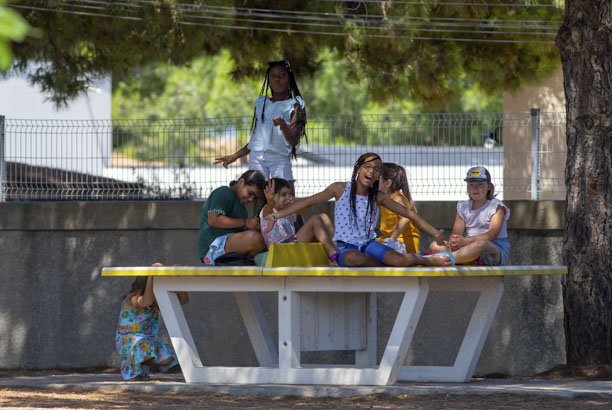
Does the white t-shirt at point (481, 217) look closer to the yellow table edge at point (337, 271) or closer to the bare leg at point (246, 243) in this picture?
the yellow table edge at point (337, 271)

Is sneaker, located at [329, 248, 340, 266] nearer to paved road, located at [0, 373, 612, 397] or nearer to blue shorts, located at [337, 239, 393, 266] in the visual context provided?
blue shorts, located at [337, 239, 393, 266]

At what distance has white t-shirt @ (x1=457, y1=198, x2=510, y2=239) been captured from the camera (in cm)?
732

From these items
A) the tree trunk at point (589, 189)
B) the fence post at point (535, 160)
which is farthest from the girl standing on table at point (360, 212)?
the fence post at point (535, 160)

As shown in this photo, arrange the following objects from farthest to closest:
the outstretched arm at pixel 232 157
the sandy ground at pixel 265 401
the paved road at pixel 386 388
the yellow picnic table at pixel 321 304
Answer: the outstretched arm at pixel 232 157 → the yellow picnic table at pixel 321 304 → the paved road at pixel 386 388 → the sandy ground at pixel 265 401

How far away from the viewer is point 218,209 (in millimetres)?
7316

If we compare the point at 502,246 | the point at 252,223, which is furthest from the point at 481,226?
the point at 252,223

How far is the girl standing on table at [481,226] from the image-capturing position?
684 cm

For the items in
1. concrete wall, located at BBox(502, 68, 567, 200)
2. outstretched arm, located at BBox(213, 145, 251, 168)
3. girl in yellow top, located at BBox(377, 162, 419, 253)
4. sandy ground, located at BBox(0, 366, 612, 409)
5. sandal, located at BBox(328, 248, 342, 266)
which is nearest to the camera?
sandy ground, located at BBox(0, 366, 612, 409)

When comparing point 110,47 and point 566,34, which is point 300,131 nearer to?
point 566,34

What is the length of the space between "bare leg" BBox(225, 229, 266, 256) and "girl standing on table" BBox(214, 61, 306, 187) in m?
0.79

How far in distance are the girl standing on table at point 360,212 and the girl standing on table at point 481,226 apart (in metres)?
0.27

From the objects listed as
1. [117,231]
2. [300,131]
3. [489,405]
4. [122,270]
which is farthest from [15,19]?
[117,231]

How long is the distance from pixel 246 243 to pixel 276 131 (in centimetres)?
117

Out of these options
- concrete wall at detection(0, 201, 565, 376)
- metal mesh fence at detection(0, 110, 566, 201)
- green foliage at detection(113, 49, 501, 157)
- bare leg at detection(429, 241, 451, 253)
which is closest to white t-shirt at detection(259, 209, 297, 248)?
bare leg at detection(429, 241, 451, 253)
